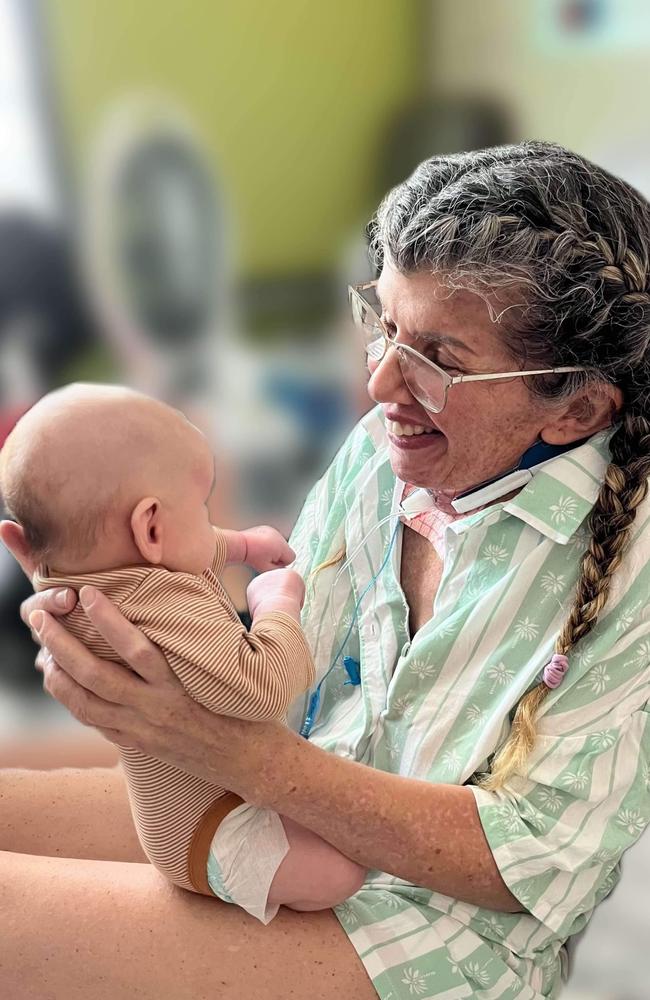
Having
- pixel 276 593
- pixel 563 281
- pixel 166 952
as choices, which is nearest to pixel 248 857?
pixel 166 952

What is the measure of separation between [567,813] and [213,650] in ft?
1.53

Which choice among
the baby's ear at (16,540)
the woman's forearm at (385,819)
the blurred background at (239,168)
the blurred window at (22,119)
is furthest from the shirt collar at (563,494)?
the blurred window at (22,119)

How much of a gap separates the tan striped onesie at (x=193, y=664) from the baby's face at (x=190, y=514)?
0.02 m

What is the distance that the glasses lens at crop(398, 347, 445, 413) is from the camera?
1.38 m

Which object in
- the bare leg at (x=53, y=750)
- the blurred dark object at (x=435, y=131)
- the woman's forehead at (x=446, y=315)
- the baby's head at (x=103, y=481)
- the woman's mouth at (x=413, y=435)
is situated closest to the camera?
the baby's head at (x=103, y=481)

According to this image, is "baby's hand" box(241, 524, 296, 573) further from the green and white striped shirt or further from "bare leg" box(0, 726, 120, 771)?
"bare leg" box(0, 726, 120, 771)

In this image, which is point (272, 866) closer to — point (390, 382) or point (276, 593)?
point (276, 593)

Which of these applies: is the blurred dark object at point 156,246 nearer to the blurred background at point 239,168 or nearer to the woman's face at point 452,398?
the blurred background at point 239,168

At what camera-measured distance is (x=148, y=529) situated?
119cm

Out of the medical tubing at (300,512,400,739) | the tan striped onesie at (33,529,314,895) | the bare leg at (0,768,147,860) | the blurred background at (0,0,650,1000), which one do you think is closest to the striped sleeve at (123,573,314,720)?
the tan striped onesie at (33,529,314,895)

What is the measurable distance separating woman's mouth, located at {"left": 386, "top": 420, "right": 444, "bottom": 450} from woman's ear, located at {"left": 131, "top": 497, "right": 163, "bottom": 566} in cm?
40

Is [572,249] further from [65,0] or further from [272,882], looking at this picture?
[65,0]

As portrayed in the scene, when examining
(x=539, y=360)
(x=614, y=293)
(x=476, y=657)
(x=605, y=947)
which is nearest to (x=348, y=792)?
(x=476, y=657)

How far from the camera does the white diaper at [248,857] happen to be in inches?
49.6
